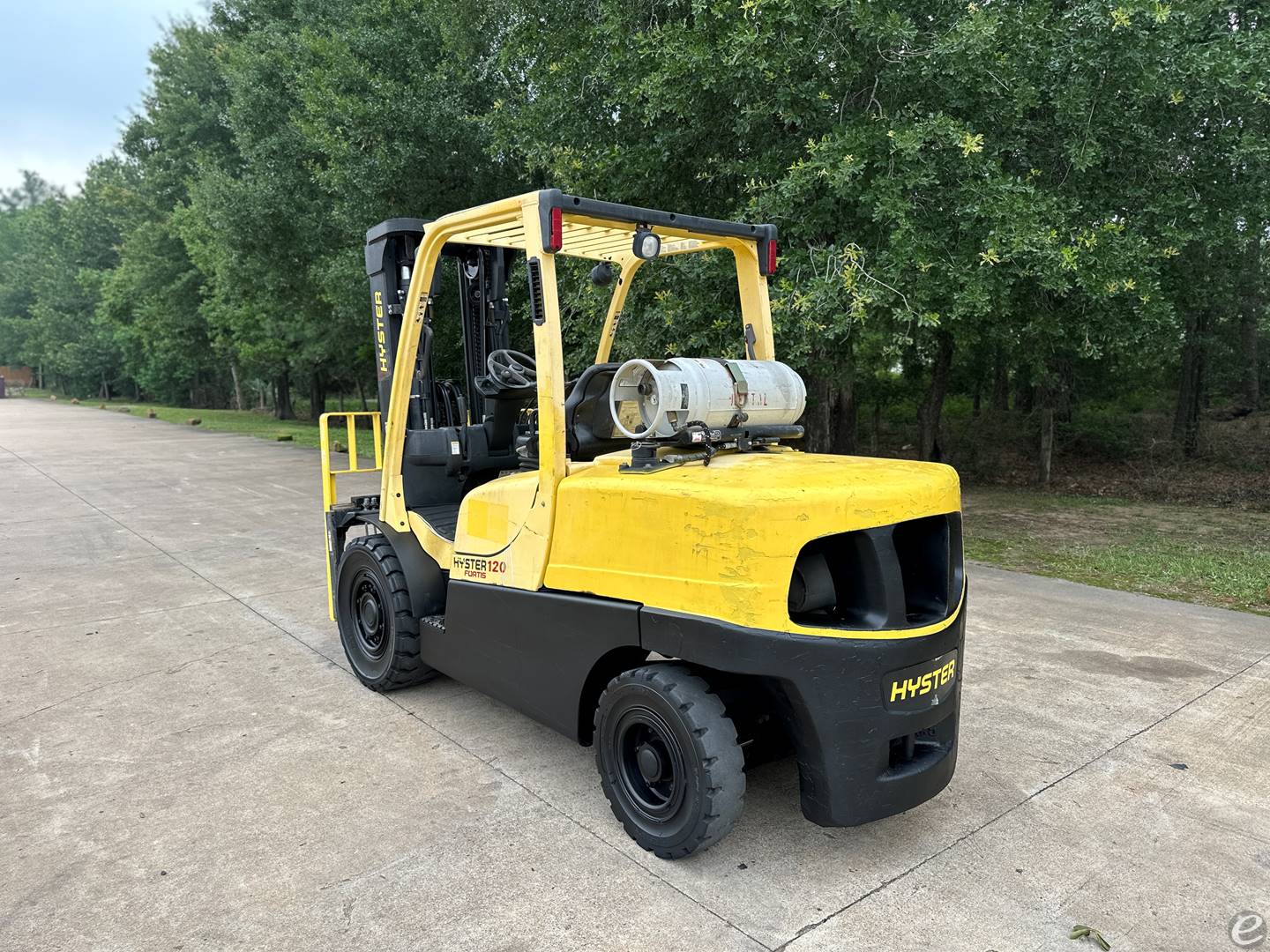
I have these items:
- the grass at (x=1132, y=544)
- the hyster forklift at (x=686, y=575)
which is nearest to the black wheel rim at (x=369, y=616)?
the hyster forklift at (x=686, y=575)

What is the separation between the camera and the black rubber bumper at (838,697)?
285 cm

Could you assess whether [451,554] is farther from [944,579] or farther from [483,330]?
[944,579]

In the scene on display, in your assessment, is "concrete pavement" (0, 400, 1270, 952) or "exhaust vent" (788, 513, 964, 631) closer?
"concrete pavement" (0, 400, 1270, 952)

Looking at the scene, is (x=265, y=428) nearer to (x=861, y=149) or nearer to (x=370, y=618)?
(x=861, y=149)

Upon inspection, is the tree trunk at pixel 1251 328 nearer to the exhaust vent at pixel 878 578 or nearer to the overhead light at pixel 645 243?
the exhaust vent at pixel 878 578

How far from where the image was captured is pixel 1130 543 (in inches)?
378

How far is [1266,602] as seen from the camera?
690 cm

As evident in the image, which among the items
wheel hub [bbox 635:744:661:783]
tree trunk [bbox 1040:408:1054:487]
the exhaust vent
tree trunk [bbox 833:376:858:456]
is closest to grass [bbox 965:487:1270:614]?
tree trunk [bbox 1040:408:1054:487]

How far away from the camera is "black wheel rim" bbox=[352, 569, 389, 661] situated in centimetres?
483

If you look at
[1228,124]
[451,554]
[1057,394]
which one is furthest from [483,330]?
[1057,394]

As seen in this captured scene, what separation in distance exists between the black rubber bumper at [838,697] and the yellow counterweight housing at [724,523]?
53 mm

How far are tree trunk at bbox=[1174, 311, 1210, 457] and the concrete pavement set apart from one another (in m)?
12.7

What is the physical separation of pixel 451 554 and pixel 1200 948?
3.36 meters

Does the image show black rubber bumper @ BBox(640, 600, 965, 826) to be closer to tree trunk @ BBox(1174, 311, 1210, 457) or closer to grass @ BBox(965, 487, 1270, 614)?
grass @ BBox(965, 487, 1270, 614)
